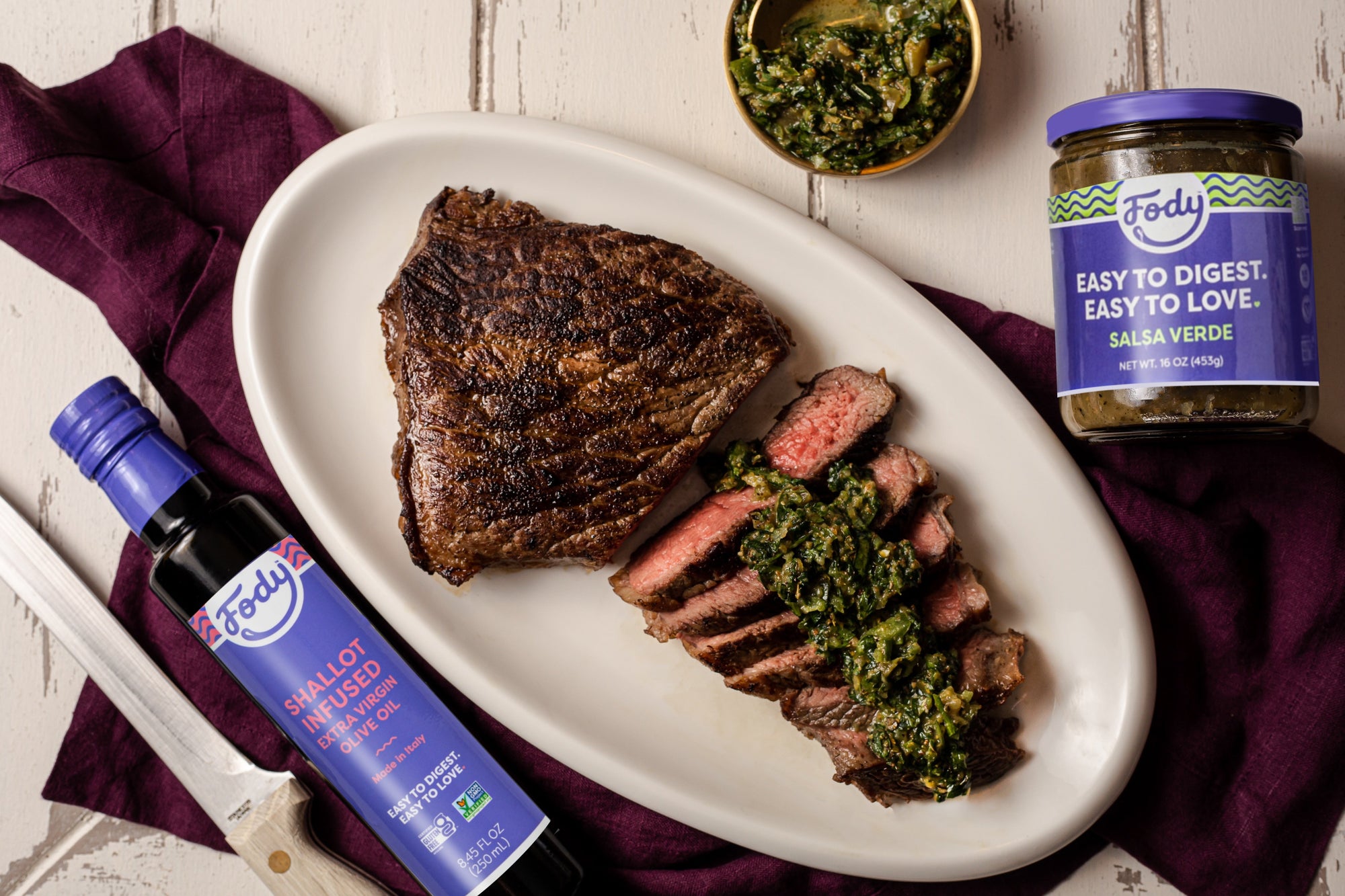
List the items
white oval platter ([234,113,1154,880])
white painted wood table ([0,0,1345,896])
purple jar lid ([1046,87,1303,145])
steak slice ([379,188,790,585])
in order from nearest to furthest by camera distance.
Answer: purple jar lid ([1046,87,1303,145]) → steak slice ([379,188,790,585]) → white oval platter ([234,113,1154,880]) → white painted wood table ([0,0,1345,896])

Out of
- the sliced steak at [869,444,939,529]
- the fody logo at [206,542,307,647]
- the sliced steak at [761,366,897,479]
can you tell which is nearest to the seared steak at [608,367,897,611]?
the sliced steak at [761,366,897,479]

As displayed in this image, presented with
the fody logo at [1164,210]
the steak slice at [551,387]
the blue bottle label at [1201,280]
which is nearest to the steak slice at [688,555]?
the steak slice at [551,387]

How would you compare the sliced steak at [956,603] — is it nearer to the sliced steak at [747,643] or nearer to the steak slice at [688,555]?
the sliced steak at [747,643]

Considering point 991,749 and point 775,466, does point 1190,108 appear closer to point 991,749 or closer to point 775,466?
Result: point 775,466

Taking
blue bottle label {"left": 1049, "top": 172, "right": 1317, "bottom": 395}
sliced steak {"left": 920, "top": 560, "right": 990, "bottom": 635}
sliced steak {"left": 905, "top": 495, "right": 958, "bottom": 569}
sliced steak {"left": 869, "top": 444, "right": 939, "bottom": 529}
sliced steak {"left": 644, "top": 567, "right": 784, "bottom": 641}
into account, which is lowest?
sliced steak {"left": 920, "top": 560, "right": 990, "bottom": 635}

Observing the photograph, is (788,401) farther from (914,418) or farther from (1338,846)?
(1338,846)

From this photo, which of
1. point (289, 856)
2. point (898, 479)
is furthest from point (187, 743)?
point (898, 479)

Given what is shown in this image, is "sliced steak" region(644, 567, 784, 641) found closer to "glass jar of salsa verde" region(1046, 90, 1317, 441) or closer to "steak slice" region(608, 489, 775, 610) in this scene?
"steak slice" region(608, 489, 775, 610)
